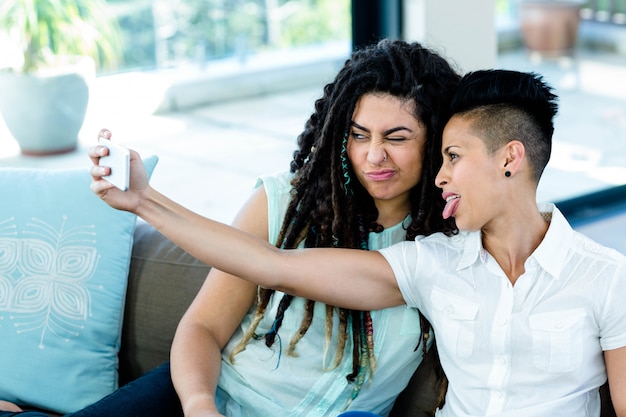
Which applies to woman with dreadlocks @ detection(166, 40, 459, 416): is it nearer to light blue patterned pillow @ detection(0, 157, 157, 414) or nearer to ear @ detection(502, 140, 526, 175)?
ear @ detection(502, 140, 526, 175)

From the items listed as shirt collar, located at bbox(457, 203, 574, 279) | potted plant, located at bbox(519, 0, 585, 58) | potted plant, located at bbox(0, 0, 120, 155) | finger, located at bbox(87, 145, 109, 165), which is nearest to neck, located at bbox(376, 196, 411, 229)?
shirt collar, located at bbox(457, 203, 574, 279)

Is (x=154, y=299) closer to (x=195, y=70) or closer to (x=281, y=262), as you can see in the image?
(x=281, y=262)

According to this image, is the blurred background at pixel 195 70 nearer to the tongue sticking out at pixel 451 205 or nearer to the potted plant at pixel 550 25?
the potted plant at pixel 550 25

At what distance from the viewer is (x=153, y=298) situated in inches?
82.9

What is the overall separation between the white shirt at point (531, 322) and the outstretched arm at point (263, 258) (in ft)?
0.31

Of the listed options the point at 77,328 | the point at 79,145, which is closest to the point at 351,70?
the point at 77,328

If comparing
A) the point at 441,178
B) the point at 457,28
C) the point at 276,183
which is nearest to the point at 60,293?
the point at 276,183

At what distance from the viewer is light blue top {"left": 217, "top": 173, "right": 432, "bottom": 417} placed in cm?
179

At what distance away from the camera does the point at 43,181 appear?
209 cm

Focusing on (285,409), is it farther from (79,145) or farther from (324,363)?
(79,145)

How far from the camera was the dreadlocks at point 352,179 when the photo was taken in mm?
1710

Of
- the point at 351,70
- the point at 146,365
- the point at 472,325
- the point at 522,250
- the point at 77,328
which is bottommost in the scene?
the point at 146,365

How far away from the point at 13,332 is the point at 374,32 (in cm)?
162

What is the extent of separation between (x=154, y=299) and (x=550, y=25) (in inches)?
97.7
